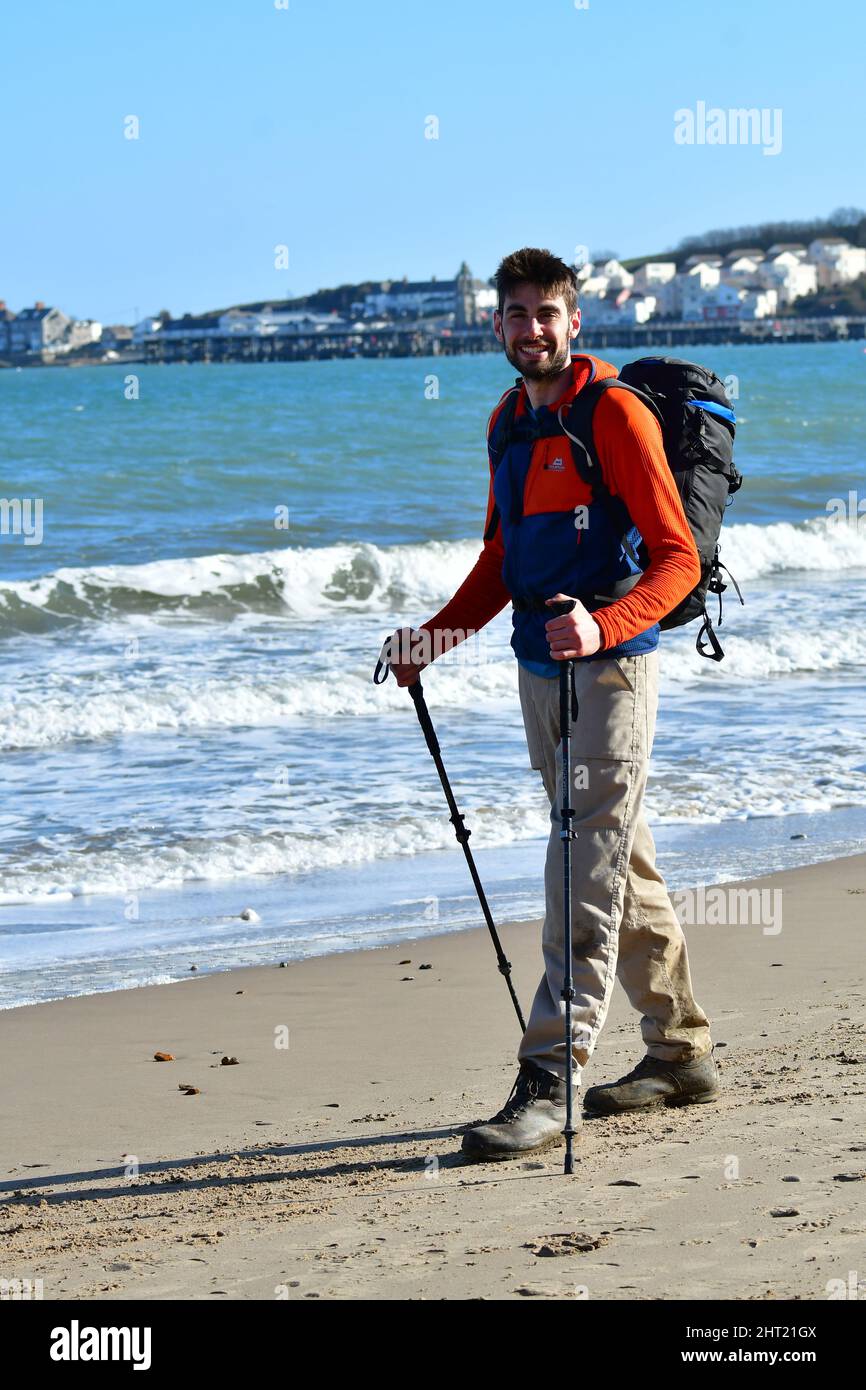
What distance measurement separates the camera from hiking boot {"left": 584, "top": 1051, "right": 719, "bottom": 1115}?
4.43 meters

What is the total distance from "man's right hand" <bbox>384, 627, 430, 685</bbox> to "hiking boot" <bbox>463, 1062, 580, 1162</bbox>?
1.03 meters

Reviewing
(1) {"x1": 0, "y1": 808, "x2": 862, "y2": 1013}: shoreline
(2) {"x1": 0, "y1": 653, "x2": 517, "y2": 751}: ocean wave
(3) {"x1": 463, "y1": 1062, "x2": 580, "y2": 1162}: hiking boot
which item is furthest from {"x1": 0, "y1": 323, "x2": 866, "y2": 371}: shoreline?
(3) {"x1": 463, "y1": 1062, "x2": 580, "y2": 1162}: hiking boot

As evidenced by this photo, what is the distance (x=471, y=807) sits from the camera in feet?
29.1

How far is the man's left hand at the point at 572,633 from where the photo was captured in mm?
3775

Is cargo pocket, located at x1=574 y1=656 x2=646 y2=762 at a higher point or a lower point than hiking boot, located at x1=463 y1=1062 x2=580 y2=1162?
higher

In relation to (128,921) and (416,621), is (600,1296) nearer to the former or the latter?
(128,921)

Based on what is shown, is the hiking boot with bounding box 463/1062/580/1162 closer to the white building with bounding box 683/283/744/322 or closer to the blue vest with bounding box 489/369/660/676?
the blue vest with bounding box 489/369/660/676

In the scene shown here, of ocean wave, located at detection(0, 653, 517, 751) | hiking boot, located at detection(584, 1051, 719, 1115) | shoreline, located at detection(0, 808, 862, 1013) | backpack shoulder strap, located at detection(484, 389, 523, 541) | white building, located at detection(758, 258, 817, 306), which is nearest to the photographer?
backpack shoulder strap, located at detection(484, 389, 523, 541)

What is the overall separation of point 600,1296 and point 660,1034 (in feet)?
4.71

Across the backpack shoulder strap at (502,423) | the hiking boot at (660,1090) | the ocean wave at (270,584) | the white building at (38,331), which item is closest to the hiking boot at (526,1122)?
the hiking boot at (660,1090)

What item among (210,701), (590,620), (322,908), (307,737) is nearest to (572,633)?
(590,620)

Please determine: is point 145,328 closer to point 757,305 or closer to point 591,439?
point 757,305
